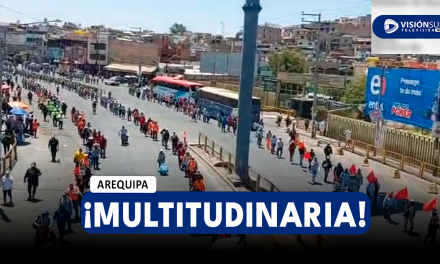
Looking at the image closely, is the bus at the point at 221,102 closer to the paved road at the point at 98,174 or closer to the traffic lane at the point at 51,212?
the paved road at the point at 98,174

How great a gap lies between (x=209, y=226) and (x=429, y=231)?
5.10m

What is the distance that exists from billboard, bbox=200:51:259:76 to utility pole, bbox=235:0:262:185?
55.1 m

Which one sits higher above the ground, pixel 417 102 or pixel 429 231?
pixel 417 102

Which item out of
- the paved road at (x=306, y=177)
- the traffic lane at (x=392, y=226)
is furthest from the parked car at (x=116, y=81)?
the traffic lane at (x=392, y=226)

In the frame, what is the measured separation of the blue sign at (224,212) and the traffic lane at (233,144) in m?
7.85

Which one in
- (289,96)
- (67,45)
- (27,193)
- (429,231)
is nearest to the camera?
(429,231)

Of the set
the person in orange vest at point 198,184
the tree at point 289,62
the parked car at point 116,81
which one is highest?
the tree at point 289,62

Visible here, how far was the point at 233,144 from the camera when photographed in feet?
100

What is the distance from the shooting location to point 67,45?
99.7 metres

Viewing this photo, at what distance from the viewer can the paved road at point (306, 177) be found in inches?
545

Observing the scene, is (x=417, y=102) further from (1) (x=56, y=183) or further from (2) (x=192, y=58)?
(2) (x=192, y=58)

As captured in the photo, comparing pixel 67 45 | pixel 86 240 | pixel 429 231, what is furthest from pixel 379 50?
pixel 67 45

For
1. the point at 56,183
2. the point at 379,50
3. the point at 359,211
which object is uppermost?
the point at 379,50

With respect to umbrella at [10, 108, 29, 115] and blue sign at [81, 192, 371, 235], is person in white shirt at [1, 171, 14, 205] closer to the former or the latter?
blue sign at [81, 192, 371, 235]
